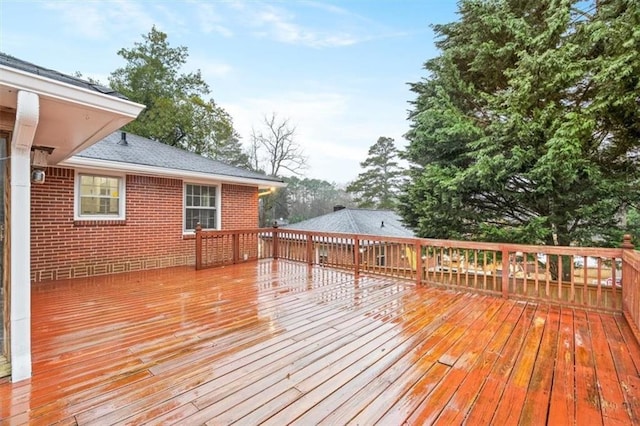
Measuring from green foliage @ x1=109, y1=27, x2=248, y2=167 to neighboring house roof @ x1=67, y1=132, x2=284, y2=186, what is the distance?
10.5m

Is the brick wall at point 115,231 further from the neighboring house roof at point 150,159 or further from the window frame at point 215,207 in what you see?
the neighboring house roof at point 150,159

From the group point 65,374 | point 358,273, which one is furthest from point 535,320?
point 65,374

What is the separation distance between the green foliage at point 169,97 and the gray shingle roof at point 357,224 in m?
8.76

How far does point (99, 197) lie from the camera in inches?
251

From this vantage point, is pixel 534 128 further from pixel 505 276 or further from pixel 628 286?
pixel 628 286

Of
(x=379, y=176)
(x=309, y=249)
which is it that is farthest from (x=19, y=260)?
(x=379, y=176)

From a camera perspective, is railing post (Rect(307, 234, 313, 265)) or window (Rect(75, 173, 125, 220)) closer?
window (Rect(75, 173, 125, 220))

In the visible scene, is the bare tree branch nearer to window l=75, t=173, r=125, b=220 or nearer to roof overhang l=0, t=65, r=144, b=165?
window l=75, t=173, r=125, b=220

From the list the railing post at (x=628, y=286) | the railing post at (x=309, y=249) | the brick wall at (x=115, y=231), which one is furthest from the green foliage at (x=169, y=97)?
the railing post at (x=628, y=286)

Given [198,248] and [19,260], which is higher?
[19,260]

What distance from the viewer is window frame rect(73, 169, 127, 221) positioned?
6007mm

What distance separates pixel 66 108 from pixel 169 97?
65.9 ft

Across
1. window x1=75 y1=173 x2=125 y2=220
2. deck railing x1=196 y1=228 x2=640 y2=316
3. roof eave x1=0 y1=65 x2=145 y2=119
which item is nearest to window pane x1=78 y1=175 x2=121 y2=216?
window x1=75 y1=173 x2=125 y2=220

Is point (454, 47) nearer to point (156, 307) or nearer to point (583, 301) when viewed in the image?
point (583, 301)
